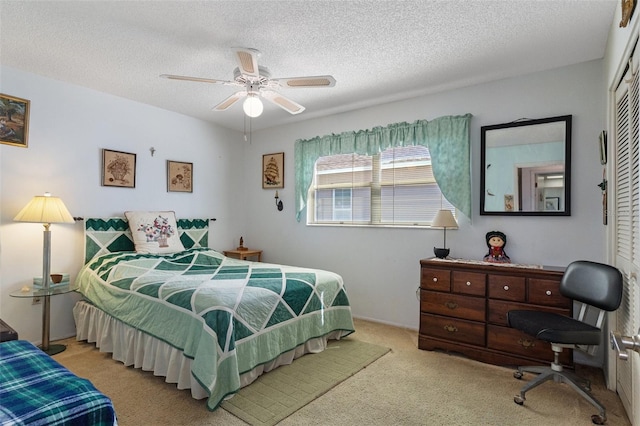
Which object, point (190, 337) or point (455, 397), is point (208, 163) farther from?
point (455, 397)

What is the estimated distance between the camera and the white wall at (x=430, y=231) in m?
2.82

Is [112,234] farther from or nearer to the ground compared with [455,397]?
farther from the ground

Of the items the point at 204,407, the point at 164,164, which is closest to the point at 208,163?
the point at 164,164

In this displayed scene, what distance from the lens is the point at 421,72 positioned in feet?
10.1

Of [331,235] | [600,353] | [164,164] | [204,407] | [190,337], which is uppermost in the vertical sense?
[164,164]

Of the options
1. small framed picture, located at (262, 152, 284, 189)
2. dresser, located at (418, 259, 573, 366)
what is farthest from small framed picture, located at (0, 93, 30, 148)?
dresser, located at (418, 259, 573, 366)

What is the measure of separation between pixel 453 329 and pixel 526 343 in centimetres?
55

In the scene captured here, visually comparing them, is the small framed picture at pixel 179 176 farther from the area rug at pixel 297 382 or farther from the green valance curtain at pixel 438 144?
the area rug at pixel 297 382

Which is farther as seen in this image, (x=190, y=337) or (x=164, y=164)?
(x=164, y=164)

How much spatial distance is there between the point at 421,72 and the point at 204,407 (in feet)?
10.3

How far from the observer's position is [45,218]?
289 cm

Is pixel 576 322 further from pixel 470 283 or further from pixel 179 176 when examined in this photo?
pixel 179 176

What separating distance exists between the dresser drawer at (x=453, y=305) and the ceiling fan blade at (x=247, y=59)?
238 cm

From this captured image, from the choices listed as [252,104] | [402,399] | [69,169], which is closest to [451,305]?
[402,399]
